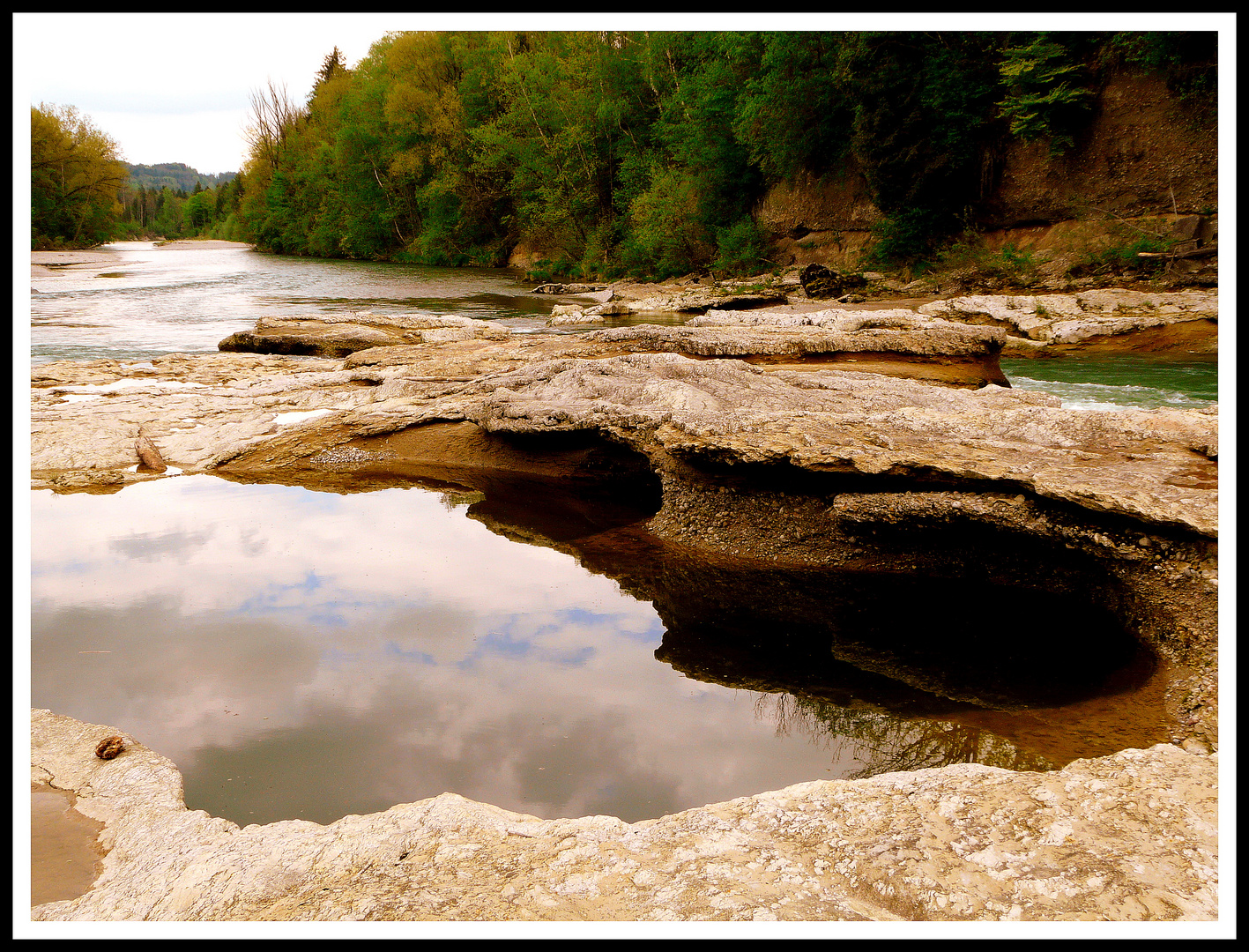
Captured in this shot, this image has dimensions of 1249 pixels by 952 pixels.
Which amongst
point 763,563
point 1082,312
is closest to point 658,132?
point 1082,312

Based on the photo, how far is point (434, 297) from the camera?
22.5 m

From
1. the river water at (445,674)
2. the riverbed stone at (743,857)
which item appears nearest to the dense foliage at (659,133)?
the river water at (445,674)

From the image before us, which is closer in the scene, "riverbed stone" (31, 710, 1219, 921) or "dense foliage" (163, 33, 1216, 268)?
"riverbed stone" (31, 710, 1219, 921)

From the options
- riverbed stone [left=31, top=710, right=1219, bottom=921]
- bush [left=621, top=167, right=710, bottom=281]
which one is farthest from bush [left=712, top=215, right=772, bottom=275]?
riverbed stone [left=31, top=710, right=1219, bottom=921]

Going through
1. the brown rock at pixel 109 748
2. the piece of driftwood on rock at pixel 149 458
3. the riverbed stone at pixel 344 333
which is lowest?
the brown rock at pixel 109 748

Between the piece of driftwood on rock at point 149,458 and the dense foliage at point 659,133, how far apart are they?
19432 millimetres

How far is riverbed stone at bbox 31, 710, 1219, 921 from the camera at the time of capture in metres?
1.76

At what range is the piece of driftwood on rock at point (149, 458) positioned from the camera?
19.7 ft

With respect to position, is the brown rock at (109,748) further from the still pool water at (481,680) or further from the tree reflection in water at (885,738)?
the tree reflection in water at (885,738)

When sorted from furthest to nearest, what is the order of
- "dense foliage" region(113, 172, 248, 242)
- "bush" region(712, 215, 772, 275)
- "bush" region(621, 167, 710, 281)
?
1. "dense foliage" region(113, 172, 248, 242)
2. "bush" region(621, 167, 710, 281)
3. "bush" region(712, 215, 772, 275)

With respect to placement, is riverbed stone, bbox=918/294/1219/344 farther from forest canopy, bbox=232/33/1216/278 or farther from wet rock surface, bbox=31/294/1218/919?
forest canopy, bbox=232/33/1216/278

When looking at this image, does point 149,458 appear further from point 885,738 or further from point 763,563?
point 885,738

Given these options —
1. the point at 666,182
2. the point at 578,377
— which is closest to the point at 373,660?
the point at 578,377

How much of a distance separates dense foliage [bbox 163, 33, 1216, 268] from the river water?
1921cm
